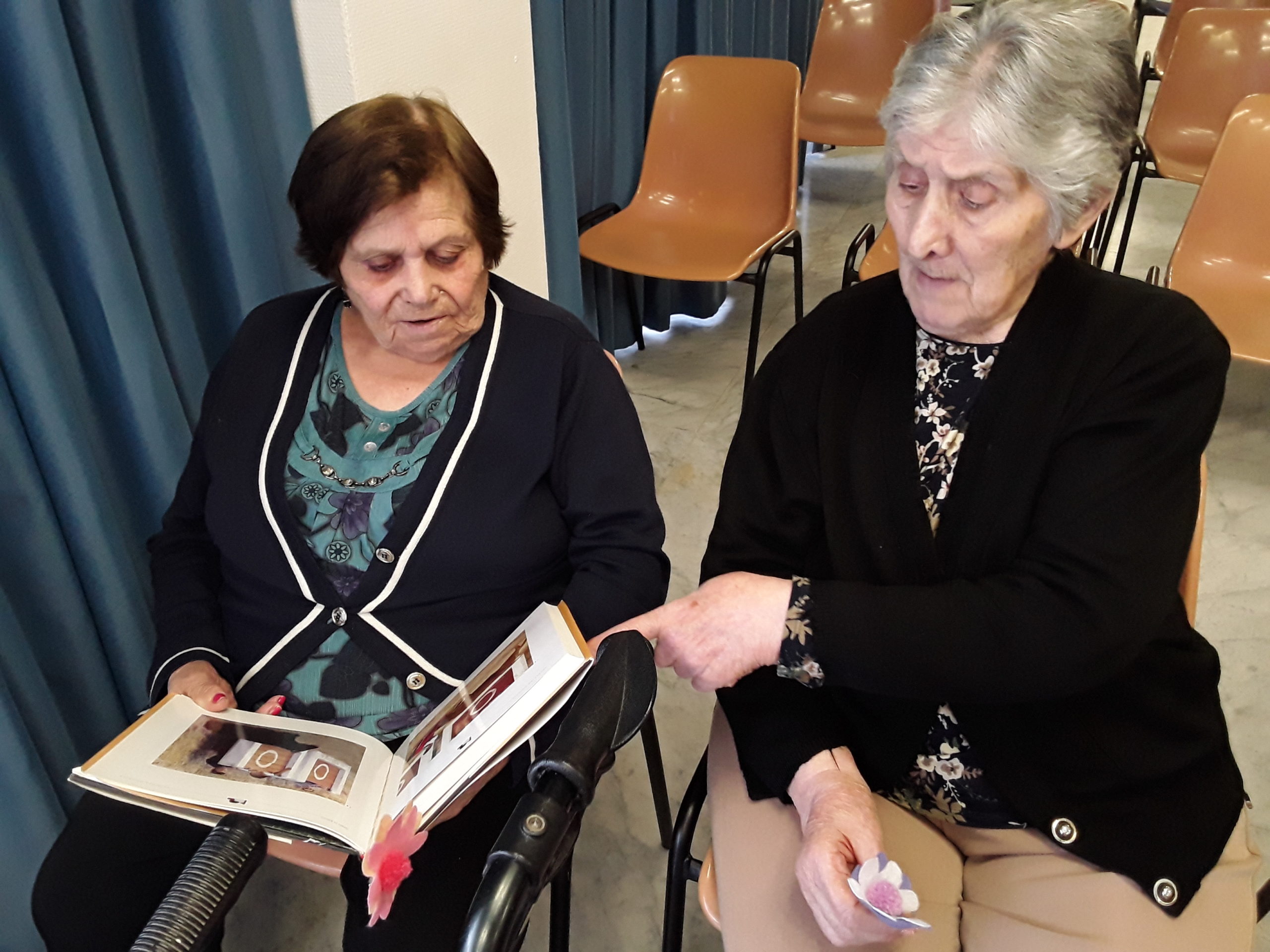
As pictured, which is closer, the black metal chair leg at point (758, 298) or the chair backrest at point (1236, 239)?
the chair backrest at point (1236, 239)

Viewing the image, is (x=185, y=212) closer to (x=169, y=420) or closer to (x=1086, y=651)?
(x=169, y=420)

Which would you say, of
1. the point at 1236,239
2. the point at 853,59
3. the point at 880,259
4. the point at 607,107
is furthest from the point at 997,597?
the point at 853,59

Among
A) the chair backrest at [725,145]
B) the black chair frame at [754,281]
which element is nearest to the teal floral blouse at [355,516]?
the black chair frame at [754,281]

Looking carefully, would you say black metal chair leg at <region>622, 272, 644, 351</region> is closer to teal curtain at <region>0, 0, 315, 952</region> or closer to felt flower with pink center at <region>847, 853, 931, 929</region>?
teal curtain at <region>0, 0, 315, 952</region>

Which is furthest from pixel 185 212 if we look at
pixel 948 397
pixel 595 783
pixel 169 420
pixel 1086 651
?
pixel 1086 651

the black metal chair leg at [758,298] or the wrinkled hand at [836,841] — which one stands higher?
the wrinkled hand at [836,841]

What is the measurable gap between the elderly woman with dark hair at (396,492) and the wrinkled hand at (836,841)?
310mm

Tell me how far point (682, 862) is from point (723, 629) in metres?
0.28

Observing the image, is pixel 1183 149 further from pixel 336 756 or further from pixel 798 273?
pixel 336 756

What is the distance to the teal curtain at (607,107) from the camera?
230 centimetres

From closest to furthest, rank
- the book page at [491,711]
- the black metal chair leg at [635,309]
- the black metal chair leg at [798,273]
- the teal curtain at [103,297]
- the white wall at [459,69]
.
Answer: the book page at [491,711] < the teal curtain at [103,297] < the white wall at [459,69] < the black metal chair leg at [798,273] < the black metal chair leg at [635,309]

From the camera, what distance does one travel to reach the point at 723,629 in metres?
0.90

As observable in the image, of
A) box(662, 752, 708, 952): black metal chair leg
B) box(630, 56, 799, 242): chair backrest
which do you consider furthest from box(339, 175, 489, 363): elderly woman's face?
box(630, 56, 799, 242): chair backrest

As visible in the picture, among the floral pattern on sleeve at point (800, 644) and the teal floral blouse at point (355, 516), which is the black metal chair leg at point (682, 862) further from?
the teal floral blouse at point (355, 516)
